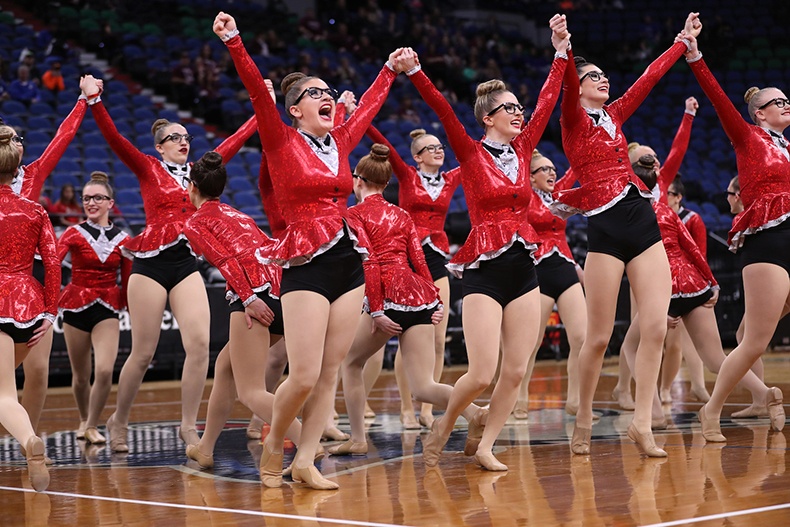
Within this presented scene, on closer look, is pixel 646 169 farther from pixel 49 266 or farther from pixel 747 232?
pixel 49 266

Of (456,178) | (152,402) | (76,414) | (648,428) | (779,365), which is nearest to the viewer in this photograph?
(648,428)

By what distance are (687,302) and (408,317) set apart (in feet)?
6.72

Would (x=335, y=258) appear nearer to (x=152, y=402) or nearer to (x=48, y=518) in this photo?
(x=48, y=518)

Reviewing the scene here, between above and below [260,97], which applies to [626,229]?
below

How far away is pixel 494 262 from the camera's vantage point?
16.4ft

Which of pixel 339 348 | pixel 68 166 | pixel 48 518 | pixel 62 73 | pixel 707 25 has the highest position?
pixel 707 25

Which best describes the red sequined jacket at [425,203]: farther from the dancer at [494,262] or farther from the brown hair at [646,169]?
the dancer at [494,262]

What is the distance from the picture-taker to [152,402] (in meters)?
9.27

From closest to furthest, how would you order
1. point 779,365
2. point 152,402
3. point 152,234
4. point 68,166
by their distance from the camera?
point 152,234 → point 152,402 → point 779,365 → point 68,166

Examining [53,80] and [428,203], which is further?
[53,80]

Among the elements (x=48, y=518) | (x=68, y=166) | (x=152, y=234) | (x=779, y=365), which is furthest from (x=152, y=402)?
(x=779, y=365)

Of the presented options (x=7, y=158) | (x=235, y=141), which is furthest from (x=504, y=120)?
(x=7, y=158)

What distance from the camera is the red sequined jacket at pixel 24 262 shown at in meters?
4.91

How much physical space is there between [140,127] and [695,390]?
27.8ft
